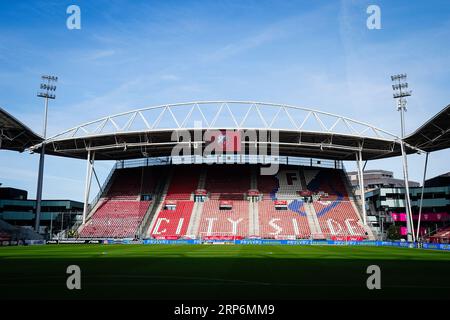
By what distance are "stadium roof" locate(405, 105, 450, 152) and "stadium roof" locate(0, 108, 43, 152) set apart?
5206cm

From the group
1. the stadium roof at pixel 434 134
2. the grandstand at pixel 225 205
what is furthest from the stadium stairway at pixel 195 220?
the stadium roof at pixel 434 134

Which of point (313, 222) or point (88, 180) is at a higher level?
point (88, 180)

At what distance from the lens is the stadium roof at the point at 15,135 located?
4922 centimetres

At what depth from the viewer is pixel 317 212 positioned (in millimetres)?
64562

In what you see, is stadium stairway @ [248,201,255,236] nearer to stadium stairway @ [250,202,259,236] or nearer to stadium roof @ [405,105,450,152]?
stadium stairway @ [250,202,259,236]

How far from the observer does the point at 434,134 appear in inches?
2050

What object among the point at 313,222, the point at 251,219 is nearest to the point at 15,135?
the point at 251,219

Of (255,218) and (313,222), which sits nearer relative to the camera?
(313,222)

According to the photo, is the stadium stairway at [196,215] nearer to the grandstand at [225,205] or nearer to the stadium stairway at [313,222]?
the grandstand at [225,205]

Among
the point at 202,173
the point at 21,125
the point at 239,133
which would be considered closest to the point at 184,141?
the point at 239,133

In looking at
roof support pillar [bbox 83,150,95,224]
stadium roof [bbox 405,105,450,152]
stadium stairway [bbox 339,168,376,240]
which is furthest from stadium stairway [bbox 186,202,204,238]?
stadium roof [bbox 405,105,450,152]

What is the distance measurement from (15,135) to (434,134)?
196 ft

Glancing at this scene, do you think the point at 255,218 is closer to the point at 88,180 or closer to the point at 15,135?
the point at 88,180
